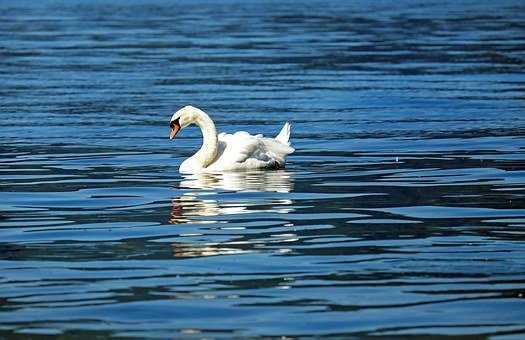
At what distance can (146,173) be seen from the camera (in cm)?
1852

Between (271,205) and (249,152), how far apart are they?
3.48m

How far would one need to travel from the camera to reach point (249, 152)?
18.8 metres

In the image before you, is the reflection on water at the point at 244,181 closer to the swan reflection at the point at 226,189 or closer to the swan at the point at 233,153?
the swan reflection at the point at 226,189

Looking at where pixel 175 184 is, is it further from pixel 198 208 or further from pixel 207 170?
pixel 198 208

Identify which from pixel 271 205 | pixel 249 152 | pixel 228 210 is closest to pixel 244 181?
pixel 249 152

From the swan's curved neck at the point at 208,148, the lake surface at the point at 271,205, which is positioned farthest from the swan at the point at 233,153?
the lake surface at the point at 271,205

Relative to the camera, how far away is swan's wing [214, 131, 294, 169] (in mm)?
18719

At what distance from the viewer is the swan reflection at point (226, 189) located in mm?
14855

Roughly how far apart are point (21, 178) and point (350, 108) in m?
10.1

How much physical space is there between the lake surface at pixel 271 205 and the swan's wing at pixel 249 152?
27cm

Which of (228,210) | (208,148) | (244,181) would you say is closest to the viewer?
(228,210)

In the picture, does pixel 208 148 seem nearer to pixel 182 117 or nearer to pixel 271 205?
pixel 182 117

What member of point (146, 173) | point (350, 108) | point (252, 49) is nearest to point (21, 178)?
point (146, 173)

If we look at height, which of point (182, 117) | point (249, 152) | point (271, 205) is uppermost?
point (182, 117)
